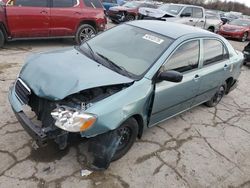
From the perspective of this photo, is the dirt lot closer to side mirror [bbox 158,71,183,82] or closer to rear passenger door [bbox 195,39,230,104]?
rear passenger door [bbox 195,39,230,104]

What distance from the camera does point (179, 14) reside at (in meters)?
11.9

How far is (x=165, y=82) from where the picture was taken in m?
3.48

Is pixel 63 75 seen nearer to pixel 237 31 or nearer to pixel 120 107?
pixel 120 107

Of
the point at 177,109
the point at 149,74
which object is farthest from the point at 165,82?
the point at 177,109

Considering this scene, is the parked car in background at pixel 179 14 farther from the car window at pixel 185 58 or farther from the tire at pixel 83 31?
the car window at pixel 185 58

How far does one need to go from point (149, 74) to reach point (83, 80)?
0.87 metres

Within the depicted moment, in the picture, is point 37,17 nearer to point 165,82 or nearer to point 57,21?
point 57,21

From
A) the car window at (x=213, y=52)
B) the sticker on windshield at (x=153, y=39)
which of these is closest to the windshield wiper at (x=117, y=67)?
the sticker on windshield at (x=153, y=39)

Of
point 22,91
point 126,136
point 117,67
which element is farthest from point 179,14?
point 22,91

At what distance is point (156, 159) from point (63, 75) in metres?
1.72

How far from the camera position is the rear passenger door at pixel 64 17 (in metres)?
7.55

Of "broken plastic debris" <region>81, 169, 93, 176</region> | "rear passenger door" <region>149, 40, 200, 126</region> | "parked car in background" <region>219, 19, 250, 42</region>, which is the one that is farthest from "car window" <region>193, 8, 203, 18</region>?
"broken plastic debris" <region>81, 169, 93, 176</region>

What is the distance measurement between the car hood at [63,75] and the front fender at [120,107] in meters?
0.17

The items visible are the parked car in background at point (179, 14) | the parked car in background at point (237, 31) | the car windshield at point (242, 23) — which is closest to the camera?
the parked car in background at point (179, 14)
